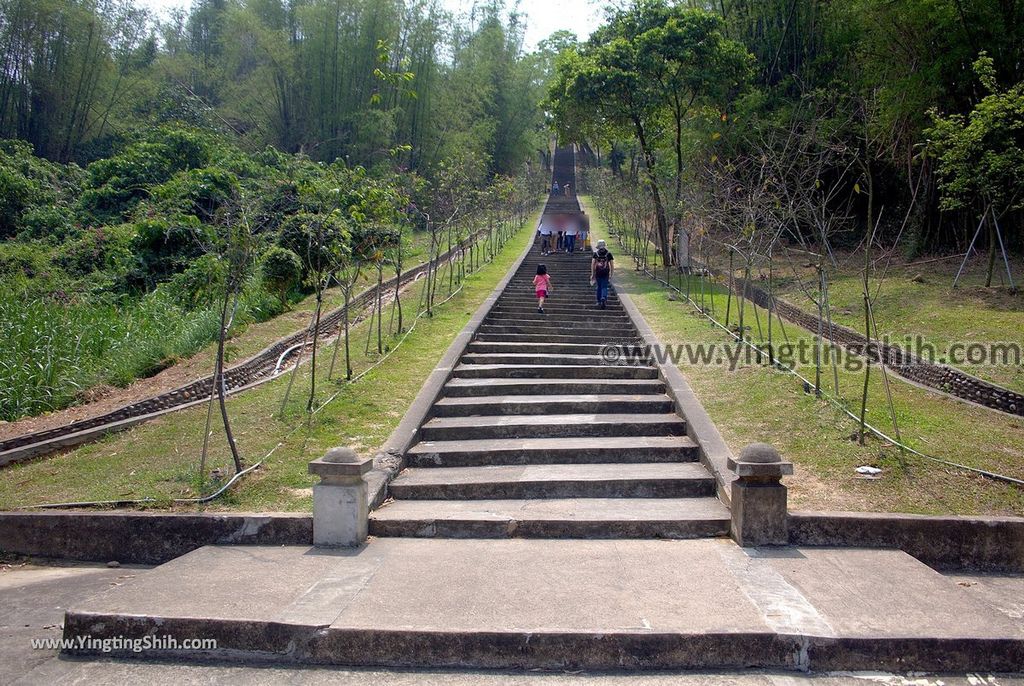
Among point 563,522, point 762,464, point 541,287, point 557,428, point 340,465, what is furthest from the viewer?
point 541,287

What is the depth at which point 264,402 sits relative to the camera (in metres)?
8.73

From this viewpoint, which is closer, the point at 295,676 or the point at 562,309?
the point at 295,676

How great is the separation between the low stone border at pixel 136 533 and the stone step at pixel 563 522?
773 millimetres

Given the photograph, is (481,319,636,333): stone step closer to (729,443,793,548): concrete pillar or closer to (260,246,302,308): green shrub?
(260,246,302,308): green shrub

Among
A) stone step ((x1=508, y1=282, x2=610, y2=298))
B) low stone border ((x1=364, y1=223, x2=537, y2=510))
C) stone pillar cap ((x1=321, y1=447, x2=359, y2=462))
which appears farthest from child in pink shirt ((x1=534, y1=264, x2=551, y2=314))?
stone pillar cap ((x1=321, y1=447, x2=359, y2=462))

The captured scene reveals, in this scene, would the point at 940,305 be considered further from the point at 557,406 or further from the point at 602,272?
the point at 557,406

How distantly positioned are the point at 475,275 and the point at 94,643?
1437 centimetres

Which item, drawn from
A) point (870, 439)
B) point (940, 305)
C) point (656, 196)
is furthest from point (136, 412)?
point (656, 196)

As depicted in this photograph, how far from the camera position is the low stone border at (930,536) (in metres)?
5.58

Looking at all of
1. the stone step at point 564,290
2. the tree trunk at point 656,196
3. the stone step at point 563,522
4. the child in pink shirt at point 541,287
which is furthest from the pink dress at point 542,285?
the stone step at point 563,522

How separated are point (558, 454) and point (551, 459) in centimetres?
8

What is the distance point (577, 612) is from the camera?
4.54 m

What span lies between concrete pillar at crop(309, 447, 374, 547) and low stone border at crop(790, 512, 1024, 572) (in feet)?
10.8

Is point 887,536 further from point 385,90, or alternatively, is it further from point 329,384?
point 385,90
